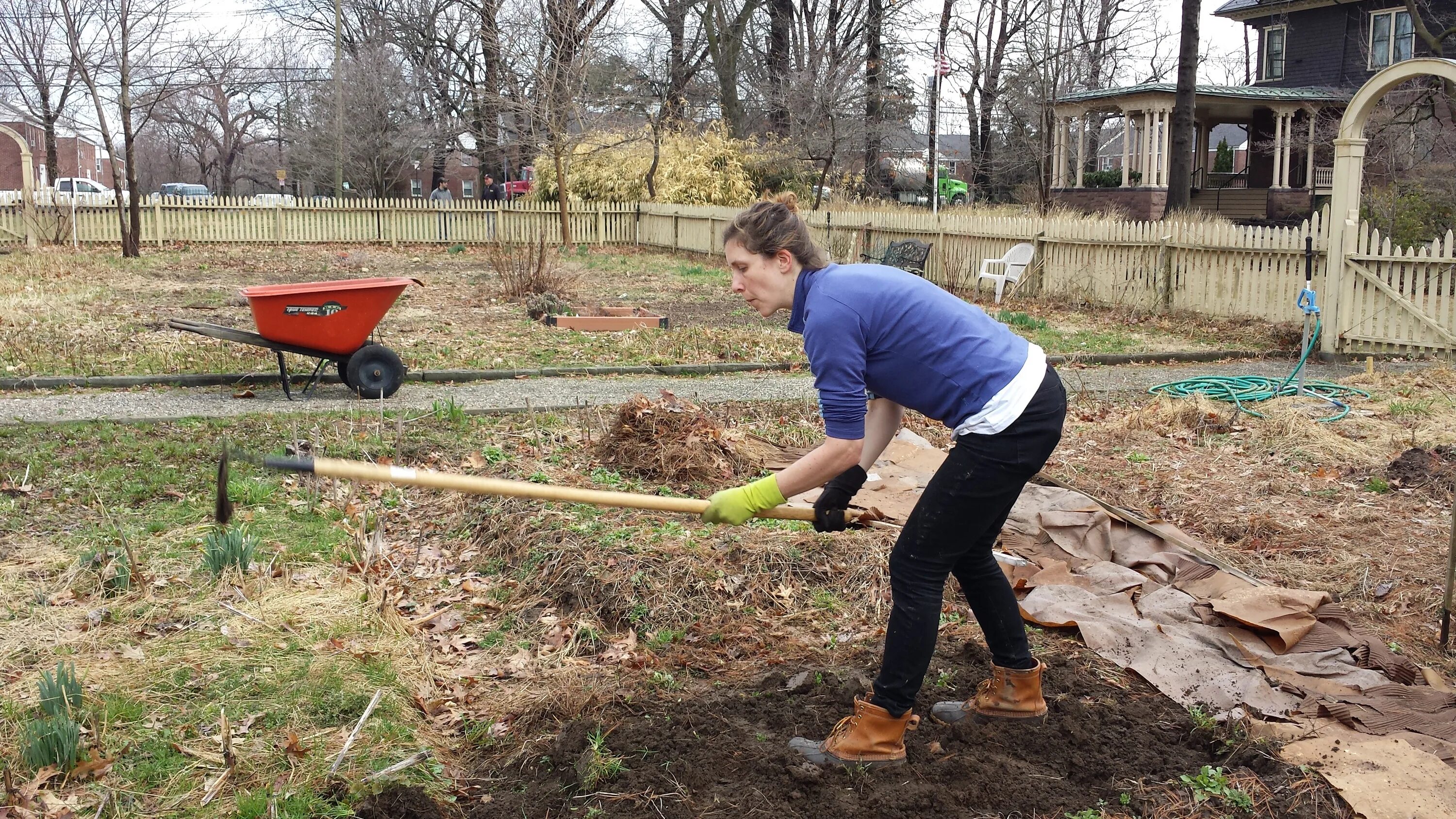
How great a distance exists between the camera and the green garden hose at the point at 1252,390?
9422 mm

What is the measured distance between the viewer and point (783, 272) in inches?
128

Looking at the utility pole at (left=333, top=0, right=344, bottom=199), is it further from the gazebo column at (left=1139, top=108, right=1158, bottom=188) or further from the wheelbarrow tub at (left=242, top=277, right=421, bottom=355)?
the wheelbarrow tub at (left=242, top=277, right=421, bottom=355)

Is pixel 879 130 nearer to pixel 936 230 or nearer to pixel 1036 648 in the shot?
pixel 936 230

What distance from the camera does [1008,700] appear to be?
12.1 feet

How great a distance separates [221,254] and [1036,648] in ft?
77.7

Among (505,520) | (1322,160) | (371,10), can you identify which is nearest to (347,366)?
(505,520)

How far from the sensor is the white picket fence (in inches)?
476

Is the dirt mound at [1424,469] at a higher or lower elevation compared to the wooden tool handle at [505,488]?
lower

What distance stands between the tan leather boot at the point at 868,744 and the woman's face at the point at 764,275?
4.03ft

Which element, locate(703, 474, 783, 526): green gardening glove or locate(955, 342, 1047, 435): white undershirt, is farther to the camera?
locate(703, 474, 783, 526): green gardening glove

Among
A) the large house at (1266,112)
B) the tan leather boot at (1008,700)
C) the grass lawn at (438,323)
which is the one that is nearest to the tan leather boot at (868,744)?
the tan leather boot at (1008,700)

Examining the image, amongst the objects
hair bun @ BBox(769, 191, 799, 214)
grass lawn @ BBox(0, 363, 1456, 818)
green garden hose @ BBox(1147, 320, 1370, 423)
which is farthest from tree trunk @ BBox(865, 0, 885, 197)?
hair bun @ BBox(769, 191, 799, 214)

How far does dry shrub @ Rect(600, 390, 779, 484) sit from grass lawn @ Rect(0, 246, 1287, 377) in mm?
4070

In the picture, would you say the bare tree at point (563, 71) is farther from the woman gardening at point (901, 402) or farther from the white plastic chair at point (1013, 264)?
the woman gardening at point (901, 402)
